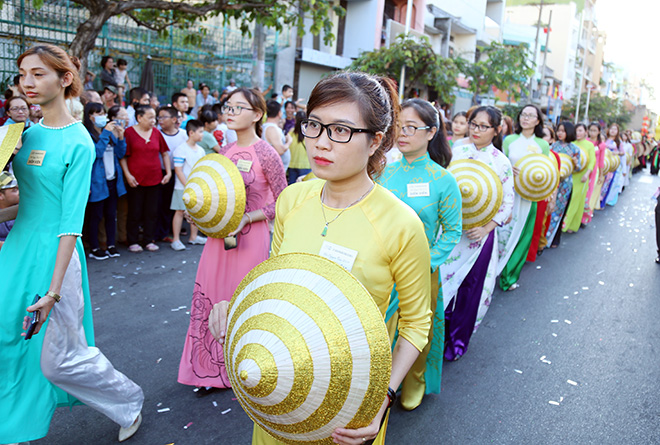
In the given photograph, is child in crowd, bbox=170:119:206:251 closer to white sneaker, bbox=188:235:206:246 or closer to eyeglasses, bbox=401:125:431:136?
white sneaker, bbox=188:235:206:246

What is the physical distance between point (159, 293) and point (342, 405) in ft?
13.8

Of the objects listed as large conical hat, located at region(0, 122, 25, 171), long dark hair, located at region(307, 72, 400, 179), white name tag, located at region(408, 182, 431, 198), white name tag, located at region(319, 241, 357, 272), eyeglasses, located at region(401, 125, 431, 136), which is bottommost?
white name tag, located at region(319, 241, 357, 272)

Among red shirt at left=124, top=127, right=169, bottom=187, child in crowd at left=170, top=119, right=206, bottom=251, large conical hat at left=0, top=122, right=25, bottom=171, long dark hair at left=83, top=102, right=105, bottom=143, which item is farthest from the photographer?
child in crowd at left=170, top=119, right=206, bottom=251

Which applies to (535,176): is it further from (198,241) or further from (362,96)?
(362,96)

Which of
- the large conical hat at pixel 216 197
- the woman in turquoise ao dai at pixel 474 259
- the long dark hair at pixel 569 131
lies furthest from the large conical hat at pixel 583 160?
the large conical hat at pixel 216 197

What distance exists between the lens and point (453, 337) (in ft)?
14.2

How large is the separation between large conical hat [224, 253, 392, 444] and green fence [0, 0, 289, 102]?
31.0ft

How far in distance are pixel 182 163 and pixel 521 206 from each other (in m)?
4.09

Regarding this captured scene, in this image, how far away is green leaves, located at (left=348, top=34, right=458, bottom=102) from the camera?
55.5 feet

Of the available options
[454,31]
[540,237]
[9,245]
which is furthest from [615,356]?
[454,31]

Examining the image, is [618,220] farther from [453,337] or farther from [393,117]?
[393,117]

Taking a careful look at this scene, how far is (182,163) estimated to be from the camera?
7.08 meters

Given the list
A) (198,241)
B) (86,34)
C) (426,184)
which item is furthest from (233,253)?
(86,34)

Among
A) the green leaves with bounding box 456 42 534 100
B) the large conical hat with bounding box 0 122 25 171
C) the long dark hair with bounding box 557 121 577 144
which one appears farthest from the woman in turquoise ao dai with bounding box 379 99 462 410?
the green leaves with bounding box 456 42 534 100
